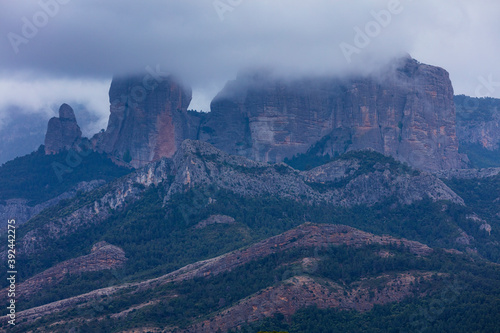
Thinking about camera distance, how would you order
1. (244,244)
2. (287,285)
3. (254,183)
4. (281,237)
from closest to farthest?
(287,285) → (281,237) → (244,244) → (254,183)

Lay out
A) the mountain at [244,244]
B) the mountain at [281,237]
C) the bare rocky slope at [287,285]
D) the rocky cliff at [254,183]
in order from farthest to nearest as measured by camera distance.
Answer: the rocky cliff at [254,183], the mountain at [244,244], the mountain at [281,237], the bare rocky slope at [287,285]

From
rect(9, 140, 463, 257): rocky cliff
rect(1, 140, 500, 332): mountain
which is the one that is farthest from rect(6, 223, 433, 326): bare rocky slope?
rect(9, 140, 463, 257): rocky cliff

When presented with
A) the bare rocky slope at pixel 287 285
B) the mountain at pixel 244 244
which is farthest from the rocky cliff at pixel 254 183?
the bare rocky slope at pixel 287 285

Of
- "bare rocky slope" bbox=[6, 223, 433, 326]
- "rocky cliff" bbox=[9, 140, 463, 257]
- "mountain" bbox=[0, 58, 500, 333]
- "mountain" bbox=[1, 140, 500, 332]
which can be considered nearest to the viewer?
"bare rocky slope" bbox=[6, 223, 433, 326]

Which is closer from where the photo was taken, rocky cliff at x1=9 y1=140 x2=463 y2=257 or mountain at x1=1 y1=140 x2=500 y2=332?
mountain at x1=1 y1=140 x2=500 y2=332

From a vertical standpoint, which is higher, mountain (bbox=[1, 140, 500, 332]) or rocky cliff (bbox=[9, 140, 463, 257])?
rocky cliff (bbox=[9, 140, 463, 257])

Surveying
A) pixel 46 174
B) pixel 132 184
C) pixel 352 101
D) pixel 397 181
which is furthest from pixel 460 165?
pixel 46 174

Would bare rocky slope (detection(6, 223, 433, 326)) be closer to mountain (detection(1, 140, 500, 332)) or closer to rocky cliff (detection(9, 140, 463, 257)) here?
mountain (detection(1, 140, 500, 332))

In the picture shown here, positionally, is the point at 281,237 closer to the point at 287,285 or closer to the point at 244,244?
the point at 244,244

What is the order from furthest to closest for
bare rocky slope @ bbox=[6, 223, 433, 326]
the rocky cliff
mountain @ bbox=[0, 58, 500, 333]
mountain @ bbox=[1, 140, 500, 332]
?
the rocky cliff → mountain @ bbox=[1, 140, 500, 332] → mountain @ bbox=[0, 58, 500, 333] → bare rocky slope @ bbox=[6, 223, 433, 326]

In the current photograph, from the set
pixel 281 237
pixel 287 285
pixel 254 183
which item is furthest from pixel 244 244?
pixel 254 183

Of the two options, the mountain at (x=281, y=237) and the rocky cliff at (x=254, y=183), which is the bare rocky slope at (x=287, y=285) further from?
the rocky cliff at (x=254, y=183)

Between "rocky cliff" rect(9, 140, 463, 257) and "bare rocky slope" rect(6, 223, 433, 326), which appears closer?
"bare rocky slope" rect(6, 223, 433, 326)

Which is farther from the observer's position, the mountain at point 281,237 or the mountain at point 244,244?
the mountain at point 244,244
